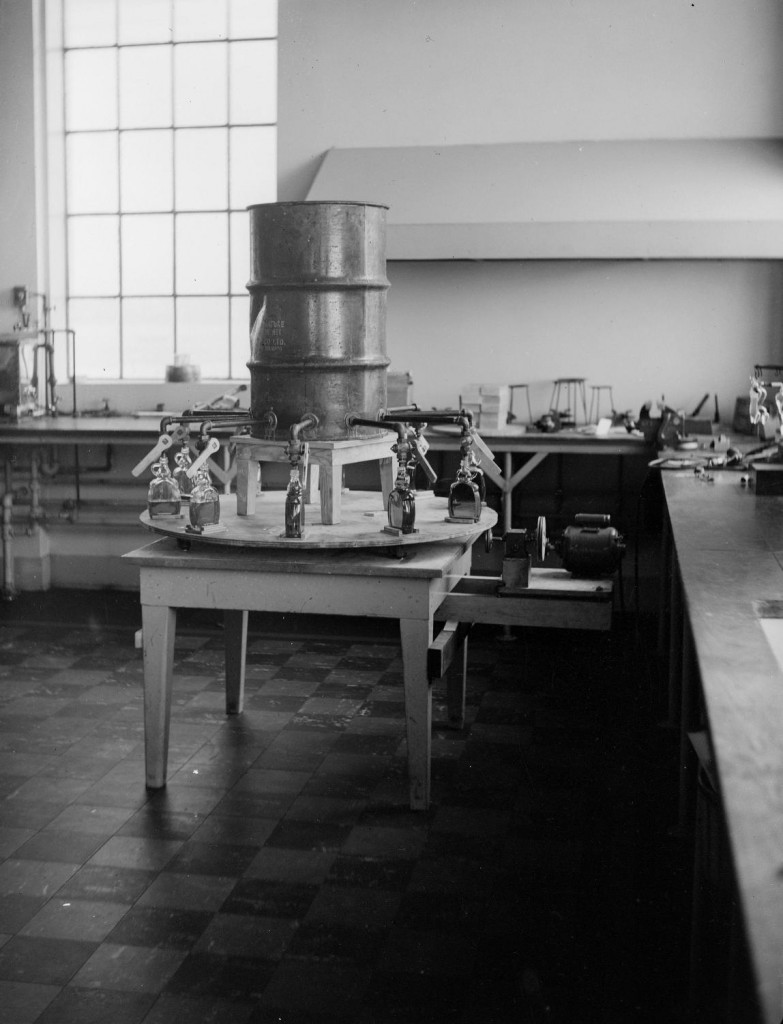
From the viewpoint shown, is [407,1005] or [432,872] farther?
[432,872]

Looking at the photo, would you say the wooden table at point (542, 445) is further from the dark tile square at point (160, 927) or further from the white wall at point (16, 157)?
the dark tile square at point (160, 927)

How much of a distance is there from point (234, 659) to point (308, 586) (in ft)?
3.52

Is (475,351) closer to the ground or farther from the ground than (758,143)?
closer to the ground

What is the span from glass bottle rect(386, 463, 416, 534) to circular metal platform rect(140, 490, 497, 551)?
0.03 metres

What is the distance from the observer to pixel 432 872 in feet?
10.1

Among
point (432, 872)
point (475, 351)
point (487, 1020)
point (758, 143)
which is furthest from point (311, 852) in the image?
point (758, 143)

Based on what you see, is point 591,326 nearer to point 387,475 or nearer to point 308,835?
point 387,475

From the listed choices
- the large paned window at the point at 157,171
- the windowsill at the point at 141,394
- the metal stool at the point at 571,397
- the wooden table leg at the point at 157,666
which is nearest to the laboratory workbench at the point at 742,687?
the wooden table leg at the point at 157,666

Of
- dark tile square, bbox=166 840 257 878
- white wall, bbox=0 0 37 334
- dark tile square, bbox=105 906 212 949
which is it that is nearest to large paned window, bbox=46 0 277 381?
white wall, bbox=0 0 37 334

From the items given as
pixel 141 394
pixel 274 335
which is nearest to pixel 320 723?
pixel 274 335

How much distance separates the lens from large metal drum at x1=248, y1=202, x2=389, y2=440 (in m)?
3.53

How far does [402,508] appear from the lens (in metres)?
3.45

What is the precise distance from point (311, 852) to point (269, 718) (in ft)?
3.93

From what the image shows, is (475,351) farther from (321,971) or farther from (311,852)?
(321,971)
